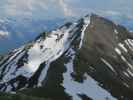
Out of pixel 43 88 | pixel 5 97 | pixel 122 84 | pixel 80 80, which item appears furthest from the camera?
pixel 122 84

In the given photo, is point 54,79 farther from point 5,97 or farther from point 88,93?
point 5,97

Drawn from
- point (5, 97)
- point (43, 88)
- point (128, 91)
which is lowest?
point (128, 91)

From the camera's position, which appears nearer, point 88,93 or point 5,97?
point 5,97

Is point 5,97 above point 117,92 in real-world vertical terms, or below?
above

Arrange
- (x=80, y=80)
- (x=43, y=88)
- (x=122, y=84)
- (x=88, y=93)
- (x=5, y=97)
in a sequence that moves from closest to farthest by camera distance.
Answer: (x=5, y=97) → (x=43, y=88) → (x=88, y=93) → (x=80, y=80) → (x=122, y=84)

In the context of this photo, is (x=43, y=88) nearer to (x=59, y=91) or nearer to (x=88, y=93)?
(x=59, y=91)

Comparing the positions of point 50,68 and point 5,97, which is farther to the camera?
point 50,68

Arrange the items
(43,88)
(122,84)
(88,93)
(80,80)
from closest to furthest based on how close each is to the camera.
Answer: (43,88) → (88,93) → (80,80) → (122,84)

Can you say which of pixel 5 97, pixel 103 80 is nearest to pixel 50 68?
pixel 103 80

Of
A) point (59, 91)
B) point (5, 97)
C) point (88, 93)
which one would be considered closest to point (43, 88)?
Result: point (59, 91)
